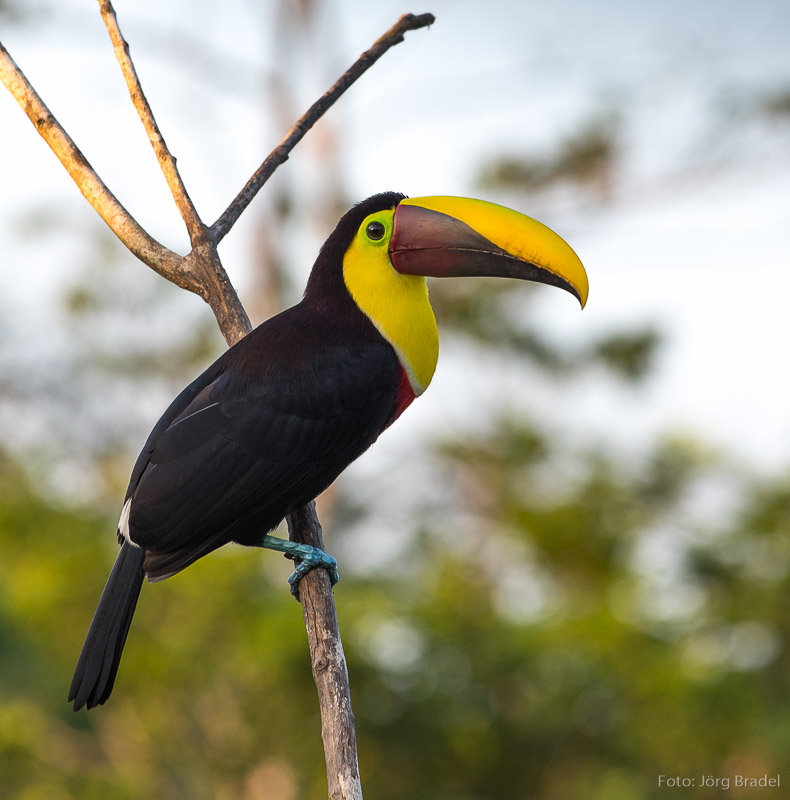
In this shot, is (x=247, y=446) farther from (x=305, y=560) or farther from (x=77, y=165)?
(x=77, y=165)

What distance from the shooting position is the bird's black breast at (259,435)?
2477 millimetres

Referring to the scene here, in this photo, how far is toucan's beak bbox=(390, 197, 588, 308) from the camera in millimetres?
2588

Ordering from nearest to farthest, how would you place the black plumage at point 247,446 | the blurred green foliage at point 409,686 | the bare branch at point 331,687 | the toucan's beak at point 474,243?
the bare branch at point 331,687 → the black plumage at point 247,446 → the toucan's beak at point 474,243 → the blurred green foliage at point 409,686

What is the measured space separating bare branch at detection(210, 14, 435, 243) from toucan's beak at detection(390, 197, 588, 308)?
369 mm

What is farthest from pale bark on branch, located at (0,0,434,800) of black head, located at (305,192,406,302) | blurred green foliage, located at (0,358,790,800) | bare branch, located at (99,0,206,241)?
blurred green foliage, located at (0,358,790,800)

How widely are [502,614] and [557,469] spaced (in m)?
4.69

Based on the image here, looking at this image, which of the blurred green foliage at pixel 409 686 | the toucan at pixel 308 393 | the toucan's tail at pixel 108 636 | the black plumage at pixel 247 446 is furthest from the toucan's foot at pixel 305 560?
the blurred green foliage at pixel 409 686

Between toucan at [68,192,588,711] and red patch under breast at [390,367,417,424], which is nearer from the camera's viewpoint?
toucan at [68,192,588,711]

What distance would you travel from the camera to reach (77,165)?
269 centimetres

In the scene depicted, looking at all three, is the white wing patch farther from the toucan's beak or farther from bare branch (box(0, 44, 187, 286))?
the toucan's beak

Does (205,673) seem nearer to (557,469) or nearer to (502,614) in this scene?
(502,614)

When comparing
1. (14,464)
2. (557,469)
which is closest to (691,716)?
(557,469)

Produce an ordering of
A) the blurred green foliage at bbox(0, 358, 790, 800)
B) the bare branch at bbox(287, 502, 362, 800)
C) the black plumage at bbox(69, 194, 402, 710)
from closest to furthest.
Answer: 1. the bare branch at bbox(287, 502, 362, 800)
2. the black plumage at bbox(69, 194, 402, 710)
3. the blurred green foliage at bbox(0, 358, 790, 800)

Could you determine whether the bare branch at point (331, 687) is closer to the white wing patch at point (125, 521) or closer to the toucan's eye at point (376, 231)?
the white wing patch at point (125, 521)
